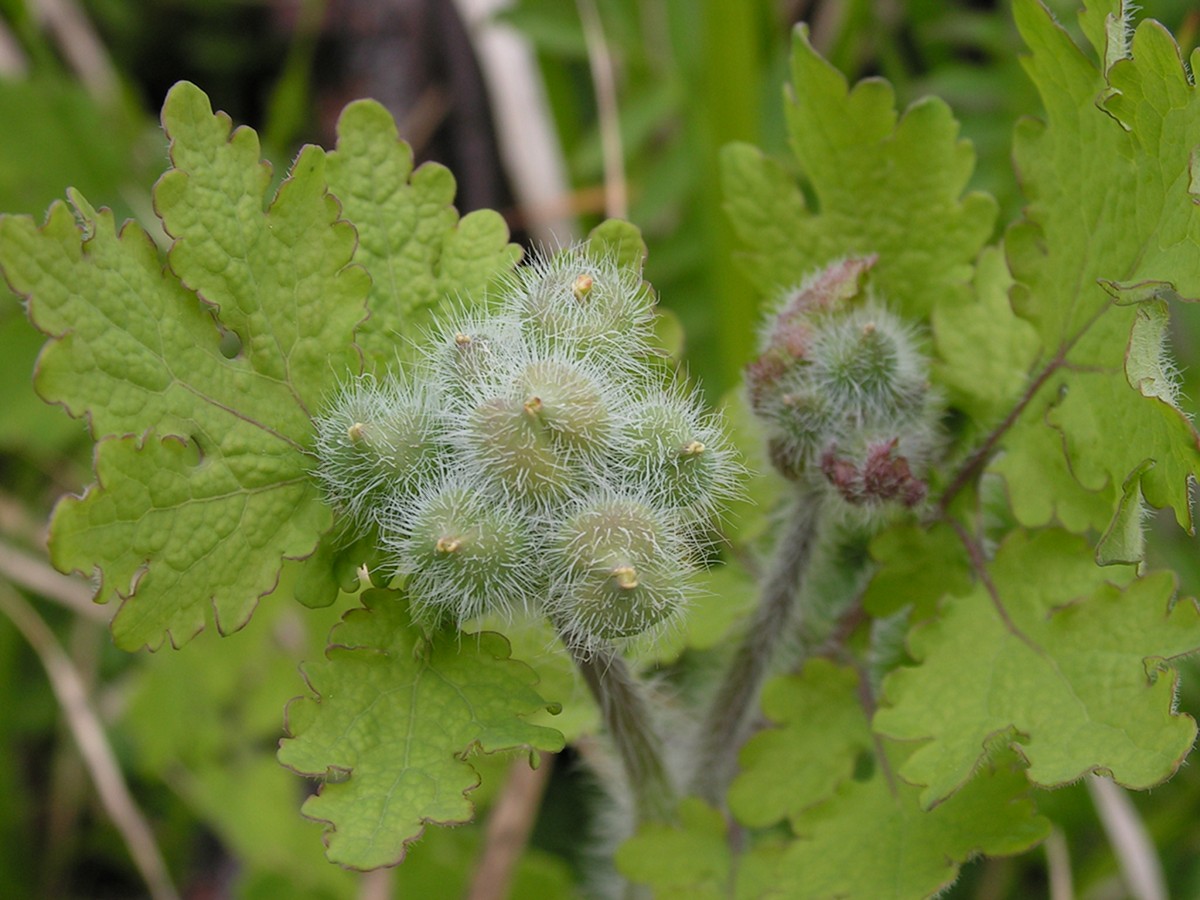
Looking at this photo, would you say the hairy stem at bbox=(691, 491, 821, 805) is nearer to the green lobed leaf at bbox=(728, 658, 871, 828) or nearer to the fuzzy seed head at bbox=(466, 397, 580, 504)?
the green lobed leaf at bbox=(728, 658, 871, 828)

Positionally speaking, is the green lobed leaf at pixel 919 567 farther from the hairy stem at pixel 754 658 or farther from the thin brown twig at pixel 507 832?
the thin brown twig at pixel 507 832

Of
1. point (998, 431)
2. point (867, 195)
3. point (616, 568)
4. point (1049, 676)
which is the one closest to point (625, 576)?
point (616, 568)

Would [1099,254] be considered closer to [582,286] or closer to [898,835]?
[582,286]

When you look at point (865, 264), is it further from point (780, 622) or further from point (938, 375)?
point (780, 622)

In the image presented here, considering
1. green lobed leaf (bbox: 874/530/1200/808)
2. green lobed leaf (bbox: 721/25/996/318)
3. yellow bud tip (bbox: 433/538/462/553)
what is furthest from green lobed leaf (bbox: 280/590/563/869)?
green lobed leaf (bbox: 721/25/996/318)

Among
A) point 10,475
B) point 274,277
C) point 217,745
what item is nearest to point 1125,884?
point 217,745
